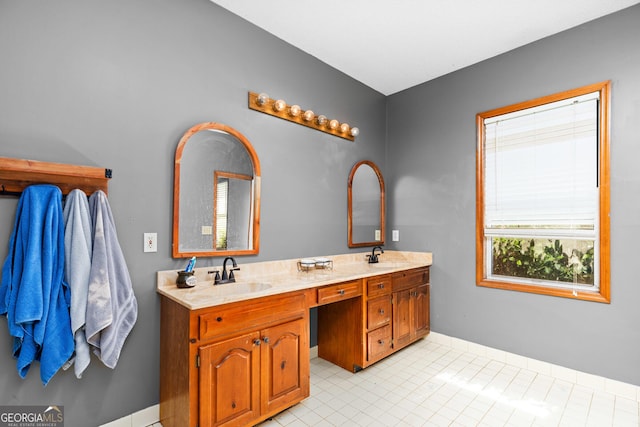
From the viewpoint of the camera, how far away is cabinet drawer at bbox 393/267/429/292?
2.87 m

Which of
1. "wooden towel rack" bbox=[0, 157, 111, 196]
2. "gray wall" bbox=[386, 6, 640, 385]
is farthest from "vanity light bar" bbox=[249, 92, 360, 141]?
"wooden towel rack" bbox=[0, 157, 111, 196]

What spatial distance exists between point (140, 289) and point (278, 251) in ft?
3.49

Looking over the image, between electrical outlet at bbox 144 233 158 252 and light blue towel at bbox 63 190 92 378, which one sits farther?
electrical outlet at bbox 144 233 158 252

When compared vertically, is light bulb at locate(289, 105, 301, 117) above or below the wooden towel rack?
above

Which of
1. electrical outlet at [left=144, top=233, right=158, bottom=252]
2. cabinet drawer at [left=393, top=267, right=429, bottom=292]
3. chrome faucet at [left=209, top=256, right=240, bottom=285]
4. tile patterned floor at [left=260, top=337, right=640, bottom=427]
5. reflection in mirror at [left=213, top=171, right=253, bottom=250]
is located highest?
reflection in mirror at [left=213, top=171, right=253, bottom=250]

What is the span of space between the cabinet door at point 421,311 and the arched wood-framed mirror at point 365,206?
2.36 feet

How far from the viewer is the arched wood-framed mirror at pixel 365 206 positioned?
3.31 metres

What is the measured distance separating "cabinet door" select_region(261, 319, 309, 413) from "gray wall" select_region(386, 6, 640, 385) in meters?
1.82

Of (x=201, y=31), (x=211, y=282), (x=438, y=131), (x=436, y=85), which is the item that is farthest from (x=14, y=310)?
(x=436, y=85)

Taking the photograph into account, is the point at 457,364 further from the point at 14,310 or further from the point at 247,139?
the point at 14,310

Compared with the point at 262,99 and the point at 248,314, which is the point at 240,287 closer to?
the point at 248,314

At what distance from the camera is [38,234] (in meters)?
1.47

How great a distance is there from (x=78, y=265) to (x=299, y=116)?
199 centimetres

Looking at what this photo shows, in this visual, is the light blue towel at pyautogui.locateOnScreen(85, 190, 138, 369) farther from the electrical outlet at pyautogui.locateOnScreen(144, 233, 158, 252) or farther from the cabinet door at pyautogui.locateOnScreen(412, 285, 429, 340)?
the cabinet door at pyautogui.locateOnScreen(412, 285, 429, 340)
